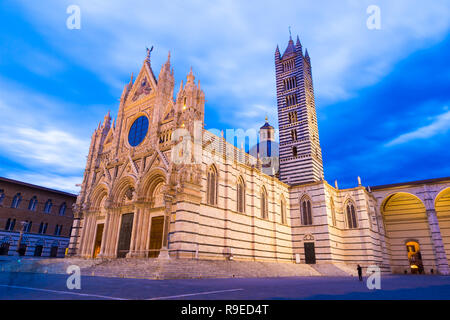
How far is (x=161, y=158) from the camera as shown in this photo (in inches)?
843

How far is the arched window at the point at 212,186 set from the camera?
21625 mm

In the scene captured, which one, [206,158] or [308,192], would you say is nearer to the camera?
[206,158]

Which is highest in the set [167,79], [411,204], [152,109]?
[167,79]

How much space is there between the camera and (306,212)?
30.2m

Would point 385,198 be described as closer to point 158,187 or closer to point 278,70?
point 278,70

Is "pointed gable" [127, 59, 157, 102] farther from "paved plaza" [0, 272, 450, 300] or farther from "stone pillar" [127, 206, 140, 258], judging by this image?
"paved plaza" [0, 272, 450, 300]

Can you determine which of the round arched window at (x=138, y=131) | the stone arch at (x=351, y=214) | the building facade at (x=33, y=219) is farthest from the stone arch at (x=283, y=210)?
the building facade at (x=33, y=219)

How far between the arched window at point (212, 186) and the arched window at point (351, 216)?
58.6 ft

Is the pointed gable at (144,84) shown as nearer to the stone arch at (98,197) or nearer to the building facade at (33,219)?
the stone arch at (98,197)

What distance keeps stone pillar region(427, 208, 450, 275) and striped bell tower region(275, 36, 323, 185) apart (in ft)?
42.3

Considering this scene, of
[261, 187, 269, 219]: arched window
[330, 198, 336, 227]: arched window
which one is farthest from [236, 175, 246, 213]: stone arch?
[330, 198, 336, 227]: arched window
